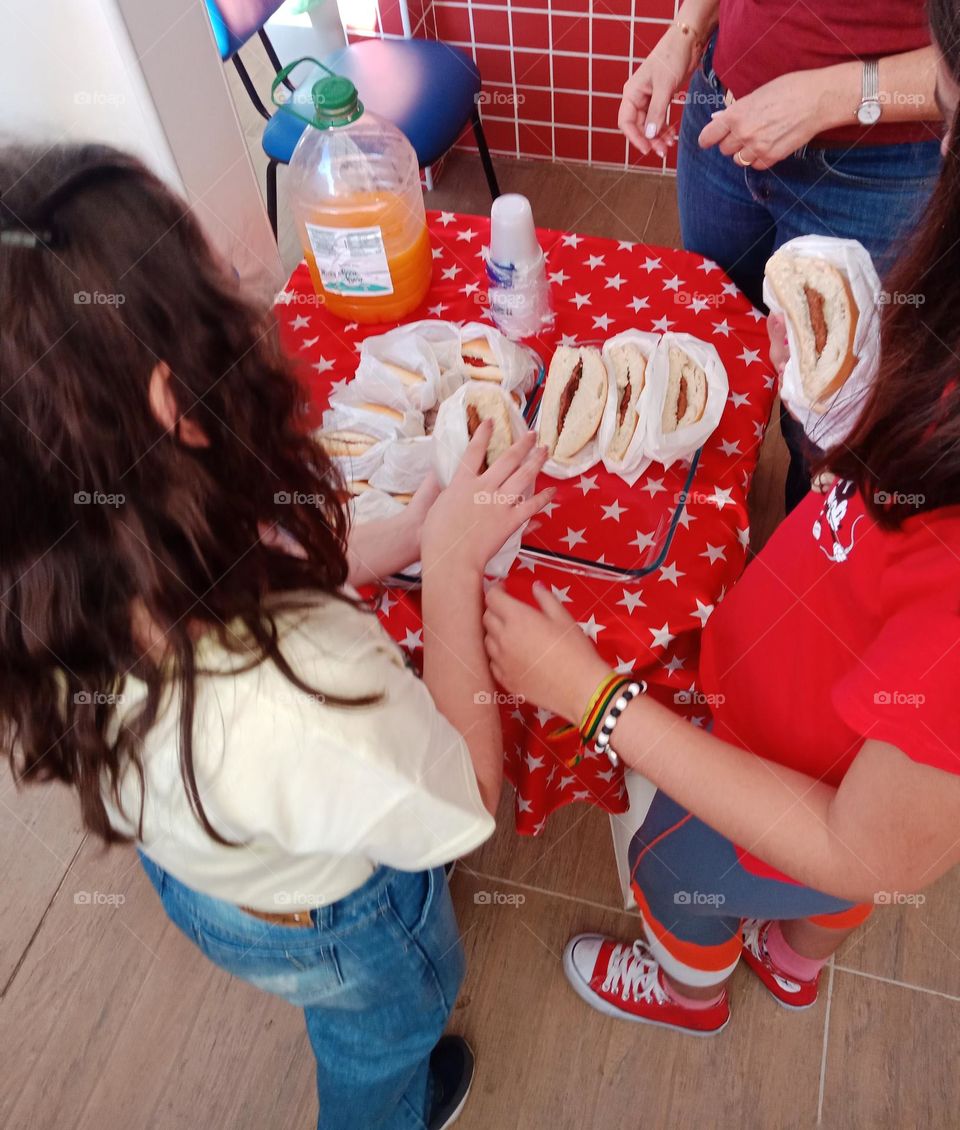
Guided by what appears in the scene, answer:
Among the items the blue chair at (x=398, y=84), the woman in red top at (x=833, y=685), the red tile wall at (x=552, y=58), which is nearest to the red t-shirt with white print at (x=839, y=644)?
the woman in red top at (x=833, y=685)

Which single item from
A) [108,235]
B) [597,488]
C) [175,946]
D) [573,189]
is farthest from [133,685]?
[573,189]

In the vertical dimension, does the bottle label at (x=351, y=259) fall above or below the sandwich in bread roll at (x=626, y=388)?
above

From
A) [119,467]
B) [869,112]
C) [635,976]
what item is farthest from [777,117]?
[635,976]

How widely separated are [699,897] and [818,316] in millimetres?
680

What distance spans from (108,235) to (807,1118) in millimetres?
1411

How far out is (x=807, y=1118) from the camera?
1182 millimetres

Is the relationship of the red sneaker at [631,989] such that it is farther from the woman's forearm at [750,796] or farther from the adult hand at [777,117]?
the adult hand at [777,117]

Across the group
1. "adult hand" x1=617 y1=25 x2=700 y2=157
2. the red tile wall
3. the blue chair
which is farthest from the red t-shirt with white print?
the red tile wall

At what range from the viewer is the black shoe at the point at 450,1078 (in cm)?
117

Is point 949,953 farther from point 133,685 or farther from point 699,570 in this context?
point 133,685

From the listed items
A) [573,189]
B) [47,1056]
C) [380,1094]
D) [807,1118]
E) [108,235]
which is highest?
[108,235]

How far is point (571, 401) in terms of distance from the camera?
96cm

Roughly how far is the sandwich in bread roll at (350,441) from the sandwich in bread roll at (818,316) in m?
0.50

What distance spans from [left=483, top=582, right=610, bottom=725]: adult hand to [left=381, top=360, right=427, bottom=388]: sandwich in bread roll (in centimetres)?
31
